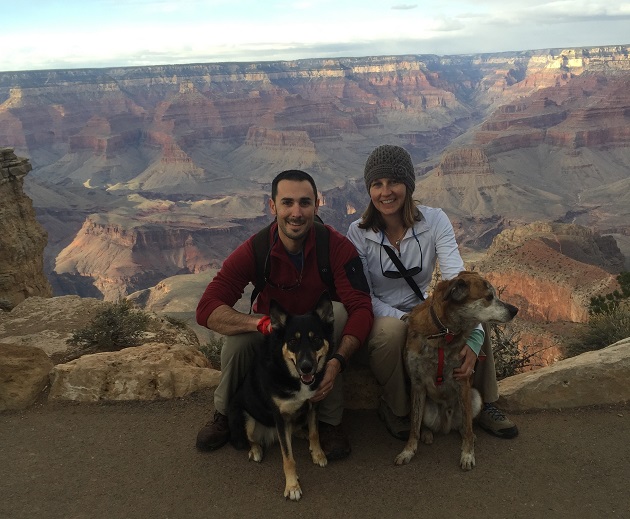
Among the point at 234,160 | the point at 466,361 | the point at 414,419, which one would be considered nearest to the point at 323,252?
the point at 466,361

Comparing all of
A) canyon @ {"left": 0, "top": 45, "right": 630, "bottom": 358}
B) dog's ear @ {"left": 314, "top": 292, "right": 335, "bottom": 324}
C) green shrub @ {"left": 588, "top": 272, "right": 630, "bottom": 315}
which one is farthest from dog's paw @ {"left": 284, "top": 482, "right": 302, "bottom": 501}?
canyon @ {"left": 0, "top": 45, "right": 630, "bottom": 358}

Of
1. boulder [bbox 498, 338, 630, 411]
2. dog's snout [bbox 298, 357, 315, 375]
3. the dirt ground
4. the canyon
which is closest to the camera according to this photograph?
dog's snout [bbox 298, 357, 315, 375]

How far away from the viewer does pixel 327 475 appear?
4828mm

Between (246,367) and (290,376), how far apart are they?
3.11 feet

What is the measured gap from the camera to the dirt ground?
4359 millimetres

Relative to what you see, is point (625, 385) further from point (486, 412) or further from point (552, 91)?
point (552, 91)

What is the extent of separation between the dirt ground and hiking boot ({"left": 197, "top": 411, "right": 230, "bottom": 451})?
0.30 feet

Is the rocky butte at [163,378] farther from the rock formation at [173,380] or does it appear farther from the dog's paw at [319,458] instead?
the dog's paw at [319,458]

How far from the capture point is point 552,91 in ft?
511

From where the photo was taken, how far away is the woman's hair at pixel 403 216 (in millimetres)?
5316

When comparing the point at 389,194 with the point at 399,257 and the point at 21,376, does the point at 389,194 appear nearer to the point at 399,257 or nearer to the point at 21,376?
the point at 399,257

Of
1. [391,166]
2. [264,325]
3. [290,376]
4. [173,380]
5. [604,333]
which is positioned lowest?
[604,333]

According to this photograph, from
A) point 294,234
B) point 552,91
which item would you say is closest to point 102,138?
point 552,91

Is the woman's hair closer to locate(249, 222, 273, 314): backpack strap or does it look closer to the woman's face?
the woman's face
